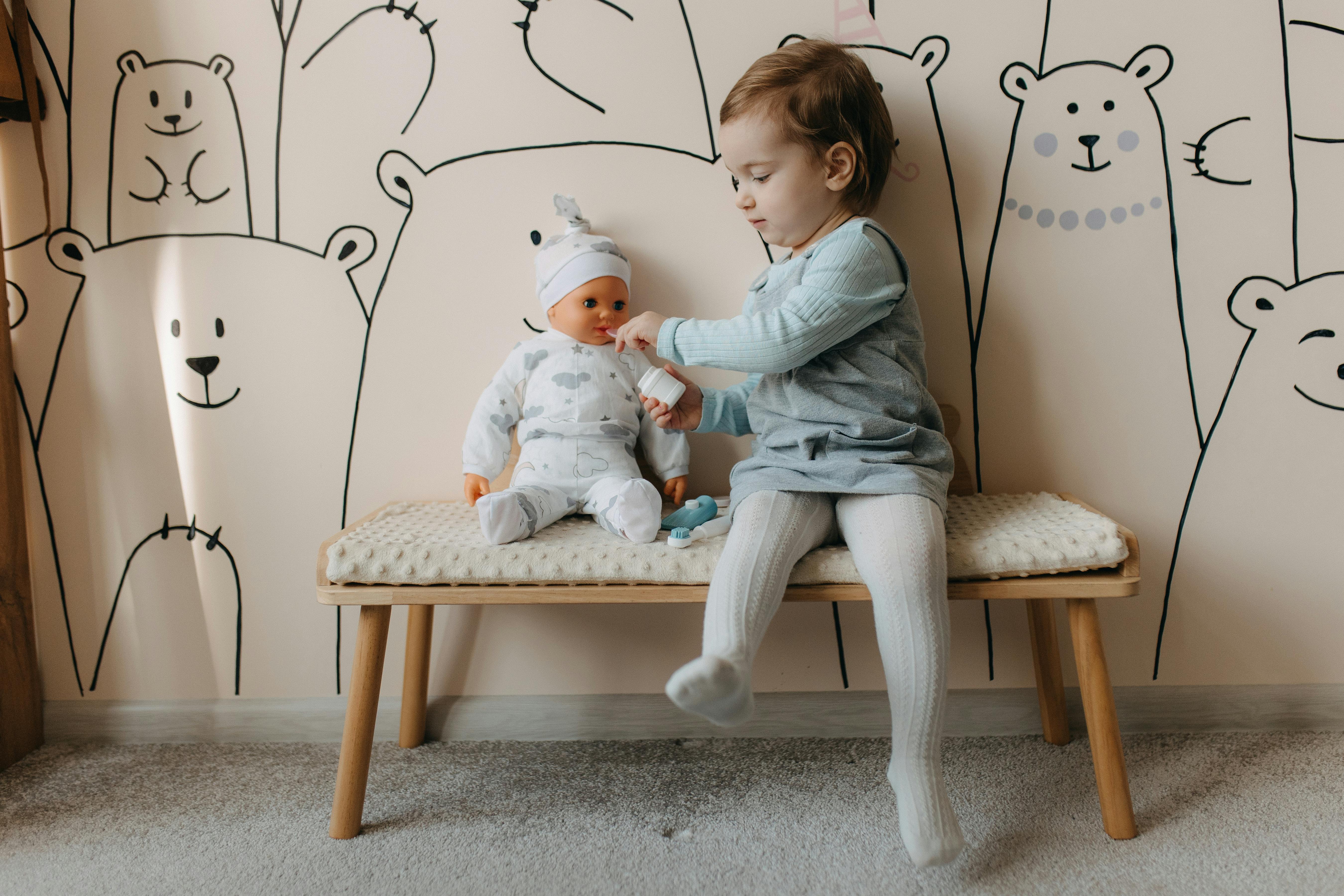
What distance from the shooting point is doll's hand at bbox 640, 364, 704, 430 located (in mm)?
1034

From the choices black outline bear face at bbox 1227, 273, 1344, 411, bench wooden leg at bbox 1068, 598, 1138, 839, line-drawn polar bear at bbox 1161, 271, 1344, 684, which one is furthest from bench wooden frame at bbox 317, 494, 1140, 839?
black outline bear face at bbox 1227, 273, 1344, 411

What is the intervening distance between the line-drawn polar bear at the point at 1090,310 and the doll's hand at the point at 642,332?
1.58 feet

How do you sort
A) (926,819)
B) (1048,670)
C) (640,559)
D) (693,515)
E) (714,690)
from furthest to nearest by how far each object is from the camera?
(1048,670), (693,515), (640,559), (926,819), (714,690)

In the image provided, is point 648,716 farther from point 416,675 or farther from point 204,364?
point 204,364

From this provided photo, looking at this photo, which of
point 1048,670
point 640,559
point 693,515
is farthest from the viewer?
point 1048,670

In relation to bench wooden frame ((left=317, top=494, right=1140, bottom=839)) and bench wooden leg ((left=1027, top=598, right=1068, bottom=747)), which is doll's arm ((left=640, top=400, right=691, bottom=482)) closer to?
bench wooden frame ((left=317, top=494, right=1140, bottom=839))

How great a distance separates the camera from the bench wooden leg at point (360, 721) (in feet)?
3.03

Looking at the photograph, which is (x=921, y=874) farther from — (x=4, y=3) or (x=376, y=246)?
(x=4, y=3)

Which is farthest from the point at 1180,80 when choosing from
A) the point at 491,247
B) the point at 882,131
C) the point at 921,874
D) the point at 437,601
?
the point at 437,601

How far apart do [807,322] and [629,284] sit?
0.31 metres

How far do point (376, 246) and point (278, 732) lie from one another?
A: 724mm

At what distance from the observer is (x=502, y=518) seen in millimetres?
920

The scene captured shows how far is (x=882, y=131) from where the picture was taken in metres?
1.04

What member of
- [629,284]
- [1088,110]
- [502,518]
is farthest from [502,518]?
[1088,110]
